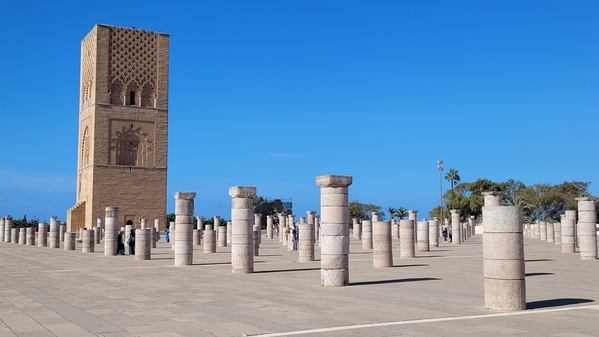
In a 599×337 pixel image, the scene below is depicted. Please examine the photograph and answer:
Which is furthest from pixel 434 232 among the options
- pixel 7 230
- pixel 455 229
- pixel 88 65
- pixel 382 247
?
pixel 88 65

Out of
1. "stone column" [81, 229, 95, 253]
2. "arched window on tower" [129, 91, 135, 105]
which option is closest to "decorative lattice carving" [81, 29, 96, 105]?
"arched window on tower" [129, 91, 135, 105]

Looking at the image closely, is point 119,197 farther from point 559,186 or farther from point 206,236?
point 559,186

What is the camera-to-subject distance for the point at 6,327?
6.46 metres

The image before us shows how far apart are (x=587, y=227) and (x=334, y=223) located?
983cm

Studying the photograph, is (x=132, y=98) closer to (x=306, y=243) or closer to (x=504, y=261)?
(x=306, y=243)

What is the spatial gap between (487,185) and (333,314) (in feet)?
217

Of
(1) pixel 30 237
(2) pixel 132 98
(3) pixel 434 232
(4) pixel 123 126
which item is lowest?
(1) pixel 30 237

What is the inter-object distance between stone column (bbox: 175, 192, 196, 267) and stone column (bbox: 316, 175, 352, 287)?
20.4 ft

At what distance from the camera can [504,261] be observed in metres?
7.55

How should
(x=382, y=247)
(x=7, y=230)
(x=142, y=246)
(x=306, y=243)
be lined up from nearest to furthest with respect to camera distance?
(x=382, y=247) < (x=306, y=243) < (x=142, y=246) < (x=7, y=230)

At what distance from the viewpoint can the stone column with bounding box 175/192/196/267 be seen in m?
16.2

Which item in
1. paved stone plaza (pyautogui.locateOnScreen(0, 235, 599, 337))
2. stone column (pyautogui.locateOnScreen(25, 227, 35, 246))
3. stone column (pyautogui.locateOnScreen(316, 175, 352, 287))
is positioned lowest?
paved stone plaza (pyautogui.locateOnScreen(0, 235, 599, 337))

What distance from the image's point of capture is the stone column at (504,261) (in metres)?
7.46

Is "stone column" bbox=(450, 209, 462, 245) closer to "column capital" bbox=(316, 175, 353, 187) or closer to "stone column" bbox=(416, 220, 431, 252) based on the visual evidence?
"stone column" bbox=(416, 220, 431, 252)
